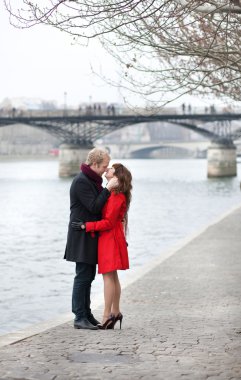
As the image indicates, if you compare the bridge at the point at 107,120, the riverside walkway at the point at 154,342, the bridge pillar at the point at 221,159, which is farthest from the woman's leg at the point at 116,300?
the bridge pillar at the point at 221,159

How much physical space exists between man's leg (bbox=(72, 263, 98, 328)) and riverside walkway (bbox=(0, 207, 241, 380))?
14 centimetres

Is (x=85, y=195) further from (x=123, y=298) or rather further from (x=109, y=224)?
(x=123, y=298)

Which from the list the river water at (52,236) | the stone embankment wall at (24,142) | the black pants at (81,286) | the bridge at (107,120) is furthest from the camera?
the stone embankment wall at (24,142)

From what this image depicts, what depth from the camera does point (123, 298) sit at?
1102 centimetres

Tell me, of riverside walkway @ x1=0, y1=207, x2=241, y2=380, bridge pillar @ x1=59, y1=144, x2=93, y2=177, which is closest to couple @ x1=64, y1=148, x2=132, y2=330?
riverside walkway @ x1=0, y1=207, x2=241, y2=380

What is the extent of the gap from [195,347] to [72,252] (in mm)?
1584

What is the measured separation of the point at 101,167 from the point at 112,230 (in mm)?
657

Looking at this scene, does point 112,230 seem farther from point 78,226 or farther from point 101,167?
point 101,167

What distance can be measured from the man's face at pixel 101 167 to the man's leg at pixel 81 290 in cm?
95

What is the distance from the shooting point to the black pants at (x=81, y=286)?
834 centimetres

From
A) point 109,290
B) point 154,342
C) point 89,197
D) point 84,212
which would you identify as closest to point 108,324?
point 109,290

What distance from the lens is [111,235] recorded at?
825 cm

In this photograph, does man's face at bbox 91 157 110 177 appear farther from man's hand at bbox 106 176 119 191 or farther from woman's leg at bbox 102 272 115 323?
woman's leg at bbox 102 272 115 323

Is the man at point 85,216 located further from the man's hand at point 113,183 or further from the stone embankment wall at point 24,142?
the stone embankment wall at point 24,142
